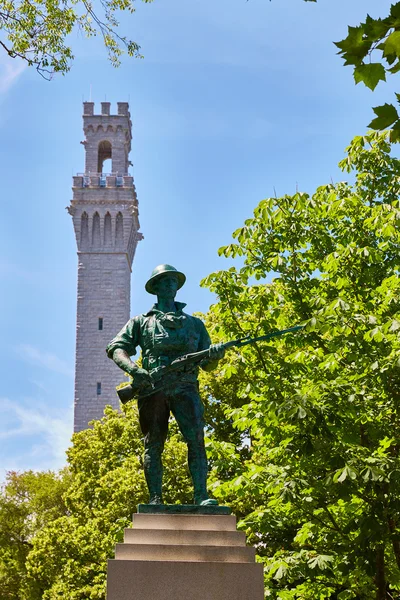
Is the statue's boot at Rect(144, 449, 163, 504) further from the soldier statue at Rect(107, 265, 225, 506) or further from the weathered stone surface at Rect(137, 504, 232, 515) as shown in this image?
the weathered stone surface at Rect(137, 504, 232, 515)

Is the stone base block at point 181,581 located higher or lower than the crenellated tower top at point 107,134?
lower

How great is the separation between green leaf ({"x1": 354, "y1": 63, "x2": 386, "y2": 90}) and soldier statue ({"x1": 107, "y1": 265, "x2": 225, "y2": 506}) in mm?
4026

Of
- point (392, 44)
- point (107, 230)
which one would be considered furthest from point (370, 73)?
point (107, 230)

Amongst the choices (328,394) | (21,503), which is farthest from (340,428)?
(21,503)

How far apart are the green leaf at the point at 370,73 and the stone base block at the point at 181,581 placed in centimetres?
409

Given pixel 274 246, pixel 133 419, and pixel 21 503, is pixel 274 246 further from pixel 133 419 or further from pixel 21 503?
pixel 21 503

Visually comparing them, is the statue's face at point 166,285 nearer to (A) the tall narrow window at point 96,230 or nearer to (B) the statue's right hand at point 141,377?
(B) the statue's right hand at point 141,377

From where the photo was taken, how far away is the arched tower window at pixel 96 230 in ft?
207

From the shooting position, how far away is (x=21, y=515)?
36250mm

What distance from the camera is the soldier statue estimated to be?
7.37 metres

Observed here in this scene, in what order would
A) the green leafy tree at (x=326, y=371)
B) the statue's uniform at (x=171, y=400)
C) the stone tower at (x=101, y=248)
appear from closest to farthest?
the statue's uniform at (x=171, y=400), the green leafy tree at (x=326, y=371), the stone tower at (x=101, y=248)

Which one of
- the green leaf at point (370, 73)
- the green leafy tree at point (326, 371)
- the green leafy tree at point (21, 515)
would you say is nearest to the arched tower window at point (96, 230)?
the green leafy tree at point (21, 515)

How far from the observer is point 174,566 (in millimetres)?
6410

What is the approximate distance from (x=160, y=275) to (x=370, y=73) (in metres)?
4.40
